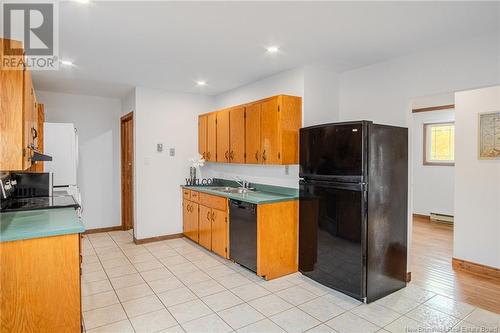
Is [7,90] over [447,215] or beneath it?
over

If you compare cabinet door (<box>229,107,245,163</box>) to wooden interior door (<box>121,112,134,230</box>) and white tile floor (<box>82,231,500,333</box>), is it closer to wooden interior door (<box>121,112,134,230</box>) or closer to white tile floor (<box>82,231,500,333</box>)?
white tile floor (<box>82,231,500,333</box>)

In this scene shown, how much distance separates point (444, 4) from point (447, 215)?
17.4 ft

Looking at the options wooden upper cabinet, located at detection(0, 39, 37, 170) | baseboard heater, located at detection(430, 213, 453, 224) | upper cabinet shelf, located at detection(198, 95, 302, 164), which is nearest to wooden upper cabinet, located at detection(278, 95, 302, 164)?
upper cabinet shelf, located at detection(198, 95, 302, 164)

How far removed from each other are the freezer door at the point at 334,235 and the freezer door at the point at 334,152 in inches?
4.5

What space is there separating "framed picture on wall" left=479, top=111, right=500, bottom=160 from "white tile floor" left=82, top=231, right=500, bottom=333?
6.02 feet

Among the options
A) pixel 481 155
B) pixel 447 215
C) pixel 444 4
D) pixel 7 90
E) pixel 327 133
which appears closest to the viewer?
pixel 7 90

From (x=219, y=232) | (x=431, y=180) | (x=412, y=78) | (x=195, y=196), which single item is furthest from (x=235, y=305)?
(x=431, y=180)

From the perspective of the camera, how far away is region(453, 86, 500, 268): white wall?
3498mm

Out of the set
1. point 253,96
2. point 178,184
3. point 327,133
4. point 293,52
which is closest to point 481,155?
point 327,133

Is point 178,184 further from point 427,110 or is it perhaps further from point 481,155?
point 427,110

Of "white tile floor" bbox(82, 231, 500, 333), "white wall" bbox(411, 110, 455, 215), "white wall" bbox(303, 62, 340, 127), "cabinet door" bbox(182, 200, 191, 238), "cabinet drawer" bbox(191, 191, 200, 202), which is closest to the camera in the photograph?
"white tile floor" bbox(82, 231, 500, 333)

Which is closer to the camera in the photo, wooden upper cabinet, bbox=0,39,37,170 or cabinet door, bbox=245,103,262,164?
wooden upper cabinet, bbox=0,39,37,170

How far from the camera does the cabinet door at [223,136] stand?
4383 millimetres

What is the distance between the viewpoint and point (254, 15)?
2.31 metres
